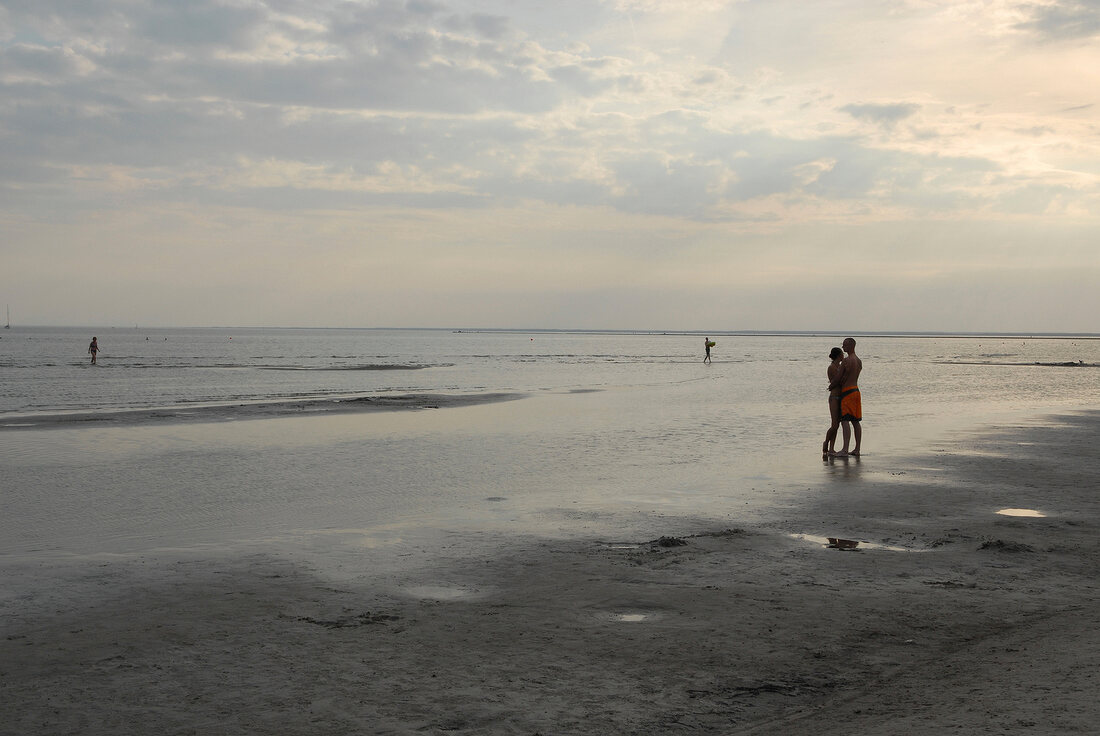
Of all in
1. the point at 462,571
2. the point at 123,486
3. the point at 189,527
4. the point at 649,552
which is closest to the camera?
the point at 462,571

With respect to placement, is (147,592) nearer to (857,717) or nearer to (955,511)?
(857,717)

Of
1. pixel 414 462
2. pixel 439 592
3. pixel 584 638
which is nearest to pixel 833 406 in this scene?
pixel 414 462

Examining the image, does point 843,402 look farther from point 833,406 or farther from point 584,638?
point 584,638

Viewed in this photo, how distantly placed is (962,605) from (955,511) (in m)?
4.78

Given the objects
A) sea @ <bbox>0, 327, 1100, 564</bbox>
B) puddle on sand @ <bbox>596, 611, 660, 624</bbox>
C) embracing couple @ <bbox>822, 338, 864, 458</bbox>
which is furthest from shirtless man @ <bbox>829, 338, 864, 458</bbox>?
puddle on sand @ <bbox>596, 611, 660, 624</bbox>

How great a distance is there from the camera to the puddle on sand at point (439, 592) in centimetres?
774

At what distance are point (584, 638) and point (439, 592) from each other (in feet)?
5.92

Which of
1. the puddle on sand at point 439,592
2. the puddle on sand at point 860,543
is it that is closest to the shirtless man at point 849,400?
the puddle on sand at point 860,543

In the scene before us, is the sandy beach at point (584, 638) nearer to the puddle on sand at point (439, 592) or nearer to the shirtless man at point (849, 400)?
the puddle on sand at point (439, 592)

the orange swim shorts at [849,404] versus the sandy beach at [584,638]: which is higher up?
the orange swim shorts at [849,404]

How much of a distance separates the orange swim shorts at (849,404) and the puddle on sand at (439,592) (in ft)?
37.3

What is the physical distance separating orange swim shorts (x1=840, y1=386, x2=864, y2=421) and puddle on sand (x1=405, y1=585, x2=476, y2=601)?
11359 millimetres

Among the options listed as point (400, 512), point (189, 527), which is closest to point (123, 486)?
point (189, 527)

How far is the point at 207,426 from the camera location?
23891mm
